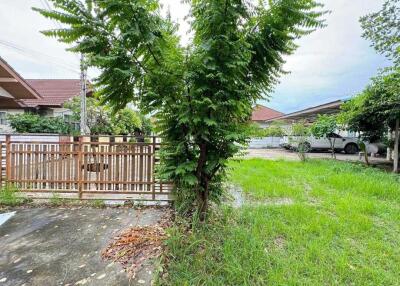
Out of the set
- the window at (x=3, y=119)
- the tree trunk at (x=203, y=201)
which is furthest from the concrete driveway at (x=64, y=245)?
the window at (x=3, y=119)

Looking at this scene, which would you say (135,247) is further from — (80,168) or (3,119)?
(3,119)

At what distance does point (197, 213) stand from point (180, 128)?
1050 millimetres

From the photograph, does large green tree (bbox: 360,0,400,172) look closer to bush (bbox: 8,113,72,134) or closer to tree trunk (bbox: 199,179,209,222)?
tree trunk (bbox: 199,179,209,222)

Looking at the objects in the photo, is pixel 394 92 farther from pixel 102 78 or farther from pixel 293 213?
pixel 102 78

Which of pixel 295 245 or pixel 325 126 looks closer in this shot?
pixel 295 245

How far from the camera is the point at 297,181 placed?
638 cm

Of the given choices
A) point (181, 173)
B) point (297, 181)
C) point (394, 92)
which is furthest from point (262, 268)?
point (394, 92)

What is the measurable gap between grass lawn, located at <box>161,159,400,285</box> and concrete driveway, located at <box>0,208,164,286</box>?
1.75 ft

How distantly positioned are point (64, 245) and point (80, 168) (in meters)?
1.84

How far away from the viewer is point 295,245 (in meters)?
2.83

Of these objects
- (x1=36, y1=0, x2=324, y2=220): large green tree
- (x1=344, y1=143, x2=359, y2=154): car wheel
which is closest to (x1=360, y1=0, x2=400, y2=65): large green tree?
(x1=344, y1=143, x2=359, y2=154): car wheel

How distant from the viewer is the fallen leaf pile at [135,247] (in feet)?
8.07

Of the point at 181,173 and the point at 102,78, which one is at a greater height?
the point at 102,78

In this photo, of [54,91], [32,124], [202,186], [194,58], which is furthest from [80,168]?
[54,91]
